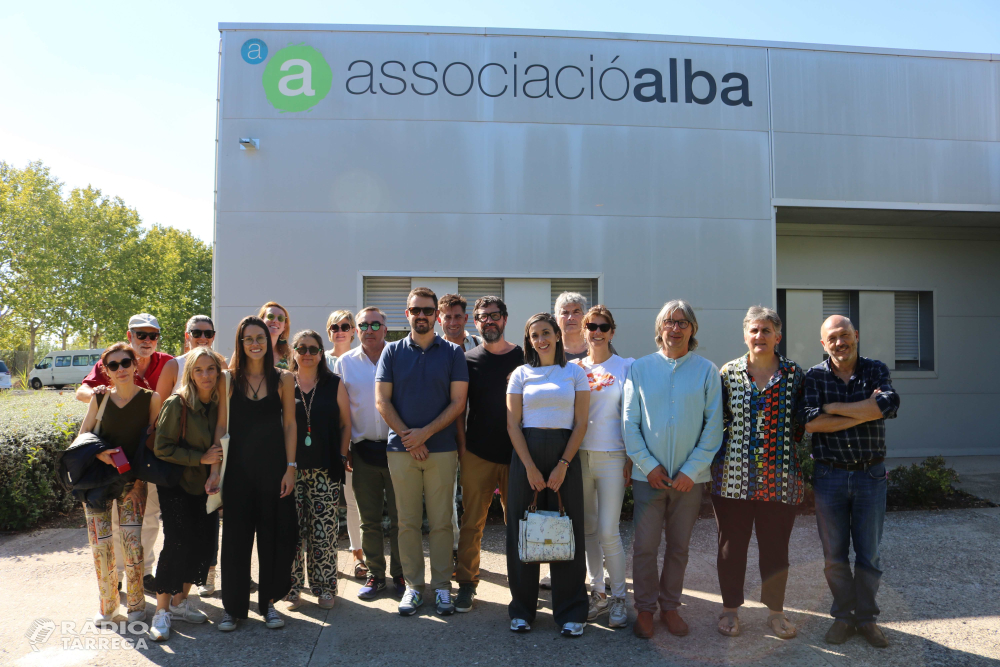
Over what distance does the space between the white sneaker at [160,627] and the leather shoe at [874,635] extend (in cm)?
425

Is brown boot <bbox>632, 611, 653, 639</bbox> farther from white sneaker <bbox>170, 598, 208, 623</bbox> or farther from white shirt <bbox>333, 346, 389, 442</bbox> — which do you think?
white sneaker <bbox>170, 598, 208, 623</bbox>

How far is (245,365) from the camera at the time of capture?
4.14 m

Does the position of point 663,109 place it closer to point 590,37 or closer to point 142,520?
point 590,37

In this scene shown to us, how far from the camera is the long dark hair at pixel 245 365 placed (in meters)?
4.11

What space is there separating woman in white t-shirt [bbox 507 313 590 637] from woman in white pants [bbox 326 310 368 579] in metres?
1.62

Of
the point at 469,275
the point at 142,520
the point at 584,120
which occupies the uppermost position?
the point at 584,120

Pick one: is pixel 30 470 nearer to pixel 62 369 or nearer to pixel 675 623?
pixel 675 623

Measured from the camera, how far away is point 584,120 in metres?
8.58

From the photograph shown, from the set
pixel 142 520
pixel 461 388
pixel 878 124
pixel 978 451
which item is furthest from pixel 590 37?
→ pixel 978 451

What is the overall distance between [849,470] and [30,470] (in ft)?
23.3

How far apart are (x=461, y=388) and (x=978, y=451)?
9923 millimetres

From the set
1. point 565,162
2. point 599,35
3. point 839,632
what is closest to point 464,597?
point 839,632

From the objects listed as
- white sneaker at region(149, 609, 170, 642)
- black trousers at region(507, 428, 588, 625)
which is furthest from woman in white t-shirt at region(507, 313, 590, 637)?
white sneaker at region(149, 609, 170, 642)

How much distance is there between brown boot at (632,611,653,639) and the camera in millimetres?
3816
